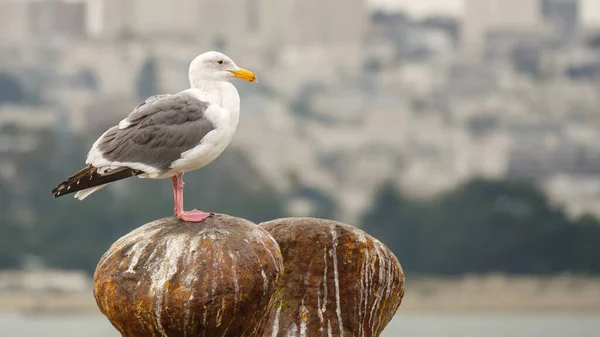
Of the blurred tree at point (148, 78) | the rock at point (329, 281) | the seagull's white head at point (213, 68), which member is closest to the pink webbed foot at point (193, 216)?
the seagull's white head at point (213, 68)

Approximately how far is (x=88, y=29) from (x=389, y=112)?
129 feet

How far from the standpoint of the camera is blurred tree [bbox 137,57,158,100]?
114875mm

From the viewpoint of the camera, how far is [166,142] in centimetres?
1076

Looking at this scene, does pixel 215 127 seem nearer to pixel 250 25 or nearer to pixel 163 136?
pixel 163 136

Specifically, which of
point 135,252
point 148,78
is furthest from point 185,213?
point 148,78

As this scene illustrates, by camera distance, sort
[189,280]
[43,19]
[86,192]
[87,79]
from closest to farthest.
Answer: [189,280] < [86,192] < [87,79] < [43,19]

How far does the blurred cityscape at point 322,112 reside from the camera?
70812mm

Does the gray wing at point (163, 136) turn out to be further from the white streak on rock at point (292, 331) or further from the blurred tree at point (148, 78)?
the blurred tree at point (148, 78)

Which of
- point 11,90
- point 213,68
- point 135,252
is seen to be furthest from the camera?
point 11,90

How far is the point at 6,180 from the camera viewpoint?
2953 inches

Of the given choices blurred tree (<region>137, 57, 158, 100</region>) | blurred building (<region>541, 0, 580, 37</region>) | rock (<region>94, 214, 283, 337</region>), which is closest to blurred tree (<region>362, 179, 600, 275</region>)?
blurred tree (<region>137, 57, 158, 100</region>)

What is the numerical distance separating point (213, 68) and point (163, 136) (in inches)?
21.0

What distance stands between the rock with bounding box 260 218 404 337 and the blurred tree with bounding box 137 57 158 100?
10052cm

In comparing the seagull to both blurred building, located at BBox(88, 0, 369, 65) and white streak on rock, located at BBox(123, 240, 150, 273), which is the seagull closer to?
white streak on rock, located at BBox(123, 240, 150, 273)
